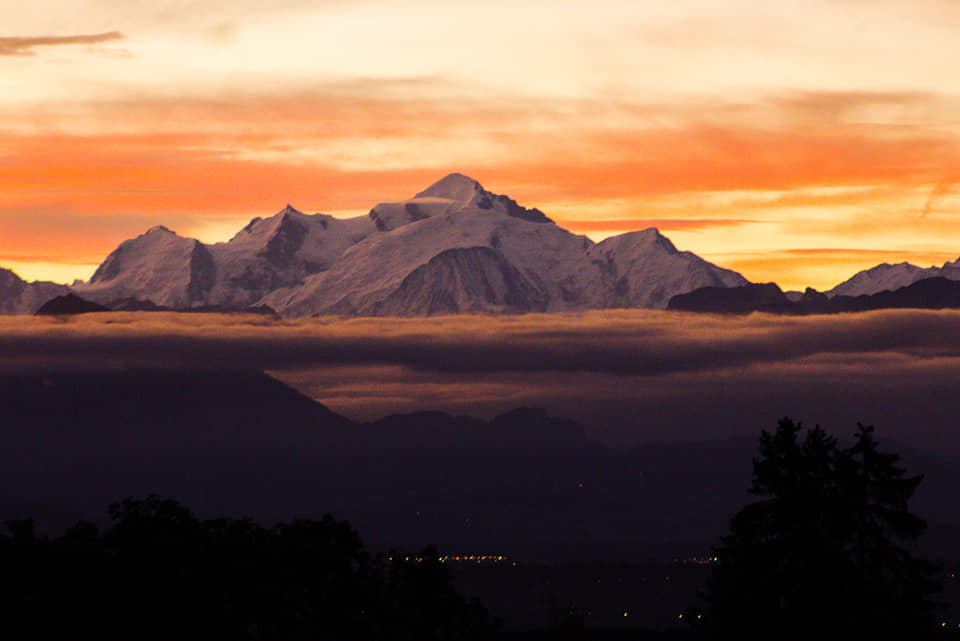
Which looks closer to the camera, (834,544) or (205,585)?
(834,544)

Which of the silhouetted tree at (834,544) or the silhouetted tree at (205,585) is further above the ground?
the silhouetted tree at (834,544)

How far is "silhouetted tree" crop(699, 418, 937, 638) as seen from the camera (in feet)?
254

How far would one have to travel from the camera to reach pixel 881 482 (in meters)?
77.8

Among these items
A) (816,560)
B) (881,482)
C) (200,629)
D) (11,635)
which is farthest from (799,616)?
(11,635)

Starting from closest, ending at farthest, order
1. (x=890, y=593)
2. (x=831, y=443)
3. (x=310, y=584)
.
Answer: (x=890, y=593) → (x=831, y=443) → (x=310, y=584)

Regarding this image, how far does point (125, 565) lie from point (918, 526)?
151ft

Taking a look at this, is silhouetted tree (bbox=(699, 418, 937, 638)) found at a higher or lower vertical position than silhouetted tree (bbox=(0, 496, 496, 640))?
higher

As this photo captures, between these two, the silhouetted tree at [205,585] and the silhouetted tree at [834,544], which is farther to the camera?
the silhouetted tree at [205,585]

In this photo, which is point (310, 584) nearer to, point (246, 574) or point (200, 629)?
point (246, 574)

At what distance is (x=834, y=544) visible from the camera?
79062mm

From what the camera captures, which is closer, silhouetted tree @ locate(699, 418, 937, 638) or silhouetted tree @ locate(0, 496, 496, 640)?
silhouetted tree @ locate(699, 418, 937, 638)

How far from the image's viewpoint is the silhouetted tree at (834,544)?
254 feet

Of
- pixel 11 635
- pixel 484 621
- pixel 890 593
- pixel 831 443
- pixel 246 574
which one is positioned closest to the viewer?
pixel 890 593

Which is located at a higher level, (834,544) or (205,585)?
(834,544)
